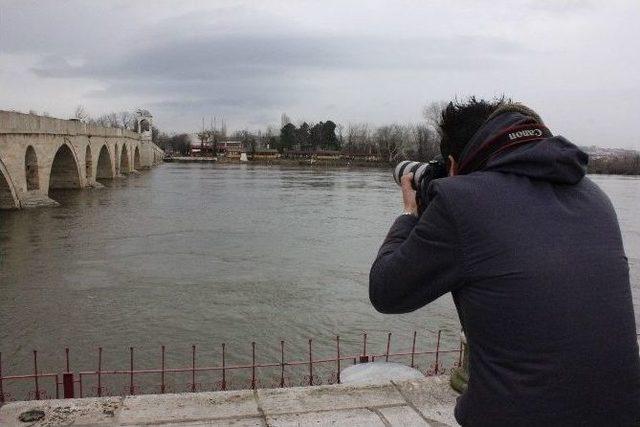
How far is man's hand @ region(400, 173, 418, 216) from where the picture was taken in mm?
1771

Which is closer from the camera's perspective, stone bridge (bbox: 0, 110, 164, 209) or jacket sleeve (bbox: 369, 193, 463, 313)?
jacket sleeve (bbox: 369, 193, 463, 313)

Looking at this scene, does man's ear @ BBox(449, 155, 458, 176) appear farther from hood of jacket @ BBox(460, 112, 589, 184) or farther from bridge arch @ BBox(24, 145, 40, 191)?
bridge arch @ BBox(24, 145, 40, 191)

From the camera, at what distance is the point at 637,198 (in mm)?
37406

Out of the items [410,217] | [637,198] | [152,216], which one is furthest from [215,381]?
[637,198]

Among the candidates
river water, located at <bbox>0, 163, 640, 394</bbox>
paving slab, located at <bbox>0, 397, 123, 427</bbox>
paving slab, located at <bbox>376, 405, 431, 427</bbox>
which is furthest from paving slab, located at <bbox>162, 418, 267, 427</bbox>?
river water, located at <bbox>0, 163, 640, 394</bbox>

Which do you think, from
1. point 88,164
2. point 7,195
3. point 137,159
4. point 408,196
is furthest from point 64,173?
point 408,196

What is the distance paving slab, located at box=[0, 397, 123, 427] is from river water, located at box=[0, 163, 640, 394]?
5531 millimetres

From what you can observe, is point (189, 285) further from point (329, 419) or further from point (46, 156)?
point (46, 156)

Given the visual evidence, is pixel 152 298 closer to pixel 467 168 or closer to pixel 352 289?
pixel 352 289

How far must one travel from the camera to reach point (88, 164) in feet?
119

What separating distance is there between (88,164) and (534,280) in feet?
127

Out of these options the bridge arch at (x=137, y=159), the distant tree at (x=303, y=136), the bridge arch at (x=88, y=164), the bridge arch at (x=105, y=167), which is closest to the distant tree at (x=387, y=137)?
the distant tree at (x=303, y=136)

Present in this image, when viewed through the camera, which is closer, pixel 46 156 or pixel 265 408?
pixel 265 408

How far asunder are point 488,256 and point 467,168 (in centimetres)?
30
